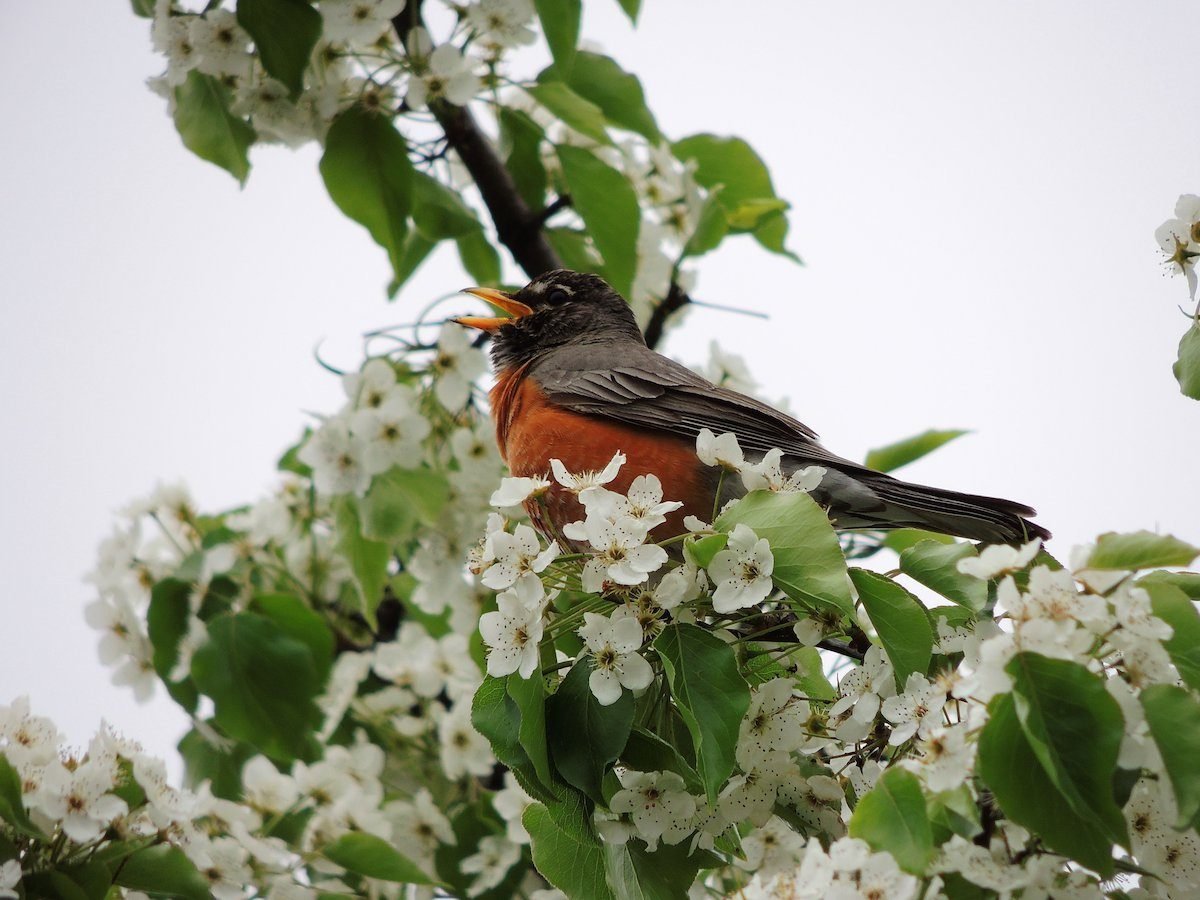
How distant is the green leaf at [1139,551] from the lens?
1.31 meters

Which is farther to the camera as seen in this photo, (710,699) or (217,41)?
(217,41)

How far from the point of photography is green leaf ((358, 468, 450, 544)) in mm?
2910

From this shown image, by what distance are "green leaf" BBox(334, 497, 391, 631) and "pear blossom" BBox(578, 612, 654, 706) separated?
150 cm

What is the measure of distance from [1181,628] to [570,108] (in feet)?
7.09

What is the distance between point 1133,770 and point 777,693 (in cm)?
56

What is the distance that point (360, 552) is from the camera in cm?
303

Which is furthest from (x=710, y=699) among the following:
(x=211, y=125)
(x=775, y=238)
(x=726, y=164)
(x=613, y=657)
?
(x=726, y=164)

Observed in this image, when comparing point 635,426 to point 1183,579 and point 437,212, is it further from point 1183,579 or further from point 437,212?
point 1183,579

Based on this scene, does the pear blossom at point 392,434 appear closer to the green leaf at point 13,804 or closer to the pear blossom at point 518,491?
the pear blossom at point 518,491

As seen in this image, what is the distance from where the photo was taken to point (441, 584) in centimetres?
321

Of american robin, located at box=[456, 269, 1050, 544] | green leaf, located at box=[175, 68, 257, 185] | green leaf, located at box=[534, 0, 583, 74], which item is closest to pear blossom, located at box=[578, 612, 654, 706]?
american robin, located at box=[456, 269, 1050, 544]

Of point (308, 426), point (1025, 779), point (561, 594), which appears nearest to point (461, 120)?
point (308, 426)

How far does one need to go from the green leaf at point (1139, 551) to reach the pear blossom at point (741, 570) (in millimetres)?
405

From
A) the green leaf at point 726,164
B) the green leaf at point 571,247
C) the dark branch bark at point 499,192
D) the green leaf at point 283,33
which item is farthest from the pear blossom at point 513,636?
the green leaf at point 726,164
